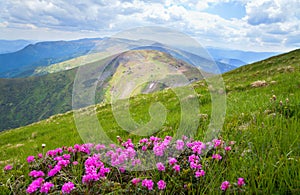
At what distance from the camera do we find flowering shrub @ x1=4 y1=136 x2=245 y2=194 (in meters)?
2.89

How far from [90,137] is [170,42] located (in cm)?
297

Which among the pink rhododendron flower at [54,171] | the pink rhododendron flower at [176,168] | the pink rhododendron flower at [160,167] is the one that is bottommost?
the pink rhododendron flower at [54,171]

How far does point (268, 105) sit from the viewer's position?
6.82 meters

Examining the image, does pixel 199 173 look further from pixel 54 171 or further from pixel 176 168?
pixel 54 171

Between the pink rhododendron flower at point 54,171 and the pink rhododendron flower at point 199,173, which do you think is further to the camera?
the pink rhododendron flower at point 54,171

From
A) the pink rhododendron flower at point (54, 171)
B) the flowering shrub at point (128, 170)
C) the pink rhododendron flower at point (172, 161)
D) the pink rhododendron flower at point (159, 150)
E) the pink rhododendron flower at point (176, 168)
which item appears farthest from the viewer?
the pink rhododendron flower at point (159, 150)

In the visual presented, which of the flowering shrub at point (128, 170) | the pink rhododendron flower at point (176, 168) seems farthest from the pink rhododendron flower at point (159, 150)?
the pink rhododendron flower at point (176, 168)

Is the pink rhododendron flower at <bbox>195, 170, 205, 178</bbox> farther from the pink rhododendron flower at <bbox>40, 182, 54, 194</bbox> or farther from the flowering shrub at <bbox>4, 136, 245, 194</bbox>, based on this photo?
the pink rhododendron flower at <bbox>40, 182, 54, 194</bbox>

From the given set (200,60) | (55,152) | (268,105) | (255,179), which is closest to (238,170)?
(255,179)

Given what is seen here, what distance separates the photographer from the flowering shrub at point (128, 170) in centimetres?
289

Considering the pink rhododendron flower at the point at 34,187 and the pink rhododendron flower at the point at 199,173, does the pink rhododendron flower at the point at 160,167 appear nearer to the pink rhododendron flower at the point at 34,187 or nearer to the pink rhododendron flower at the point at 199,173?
the pink rhododendron flower at the point at 199,173

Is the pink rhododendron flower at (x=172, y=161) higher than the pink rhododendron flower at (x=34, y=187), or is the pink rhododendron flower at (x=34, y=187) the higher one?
the pink rhododendron flower at (x=172, y=161)

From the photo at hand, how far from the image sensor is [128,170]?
3486mm

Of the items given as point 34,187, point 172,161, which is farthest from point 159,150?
point 34,187
